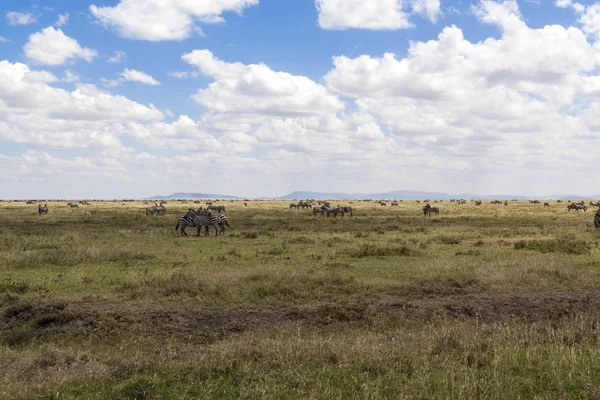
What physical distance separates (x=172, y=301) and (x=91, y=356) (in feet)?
14.4

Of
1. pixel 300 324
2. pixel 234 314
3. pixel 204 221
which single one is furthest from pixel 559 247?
pixel 204 221

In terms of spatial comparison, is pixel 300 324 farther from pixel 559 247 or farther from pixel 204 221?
pixel 204 221

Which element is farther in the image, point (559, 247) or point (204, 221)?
point (204, 221)

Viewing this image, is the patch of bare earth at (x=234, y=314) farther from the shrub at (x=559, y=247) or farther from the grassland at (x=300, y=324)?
the shrub at (x=559, y=247)

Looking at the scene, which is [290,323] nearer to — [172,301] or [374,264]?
[172,301]

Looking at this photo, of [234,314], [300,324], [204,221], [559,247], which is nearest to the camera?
[300,324]

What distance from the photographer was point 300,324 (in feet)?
37.8

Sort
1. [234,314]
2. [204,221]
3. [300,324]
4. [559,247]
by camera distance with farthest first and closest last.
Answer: [204,221] < [559,247] < [234,314] < [300,324]

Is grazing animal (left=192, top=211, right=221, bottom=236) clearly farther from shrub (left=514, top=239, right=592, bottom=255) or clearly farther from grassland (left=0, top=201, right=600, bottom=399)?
shrub (left=514, top=239, right=592, bottom=255)

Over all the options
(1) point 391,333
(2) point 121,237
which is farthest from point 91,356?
(2) point 121,237

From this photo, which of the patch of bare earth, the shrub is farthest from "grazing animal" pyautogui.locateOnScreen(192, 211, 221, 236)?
the patch of bare earth

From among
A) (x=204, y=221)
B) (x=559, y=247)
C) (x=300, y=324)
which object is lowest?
(x=300, y=324)

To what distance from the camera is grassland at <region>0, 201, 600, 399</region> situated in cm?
728

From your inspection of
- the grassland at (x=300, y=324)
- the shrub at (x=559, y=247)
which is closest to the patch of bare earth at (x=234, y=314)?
the grassland at (x=300, y=324)
